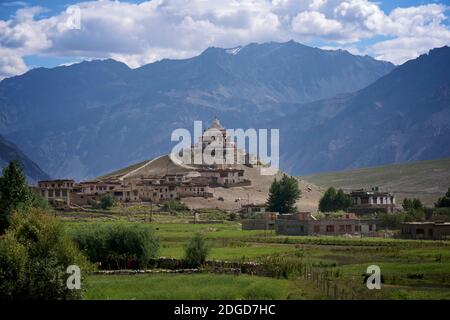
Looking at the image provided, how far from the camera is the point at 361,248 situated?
67375 mm

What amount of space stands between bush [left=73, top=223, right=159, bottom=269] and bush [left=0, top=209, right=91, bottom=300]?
10.6m

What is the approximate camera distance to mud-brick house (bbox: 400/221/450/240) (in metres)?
79.5

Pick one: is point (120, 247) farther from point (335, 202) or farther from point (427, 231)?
point (335, 202)

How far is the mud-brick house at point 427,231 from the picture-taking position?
261 ft

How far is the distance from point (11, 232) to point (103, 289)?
19.2 feet

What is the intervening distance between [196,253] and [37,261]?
1505 cm

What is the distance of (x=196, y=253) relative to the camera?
5288 cm

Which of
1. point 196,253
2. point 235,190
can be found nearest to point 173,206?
point 235,190

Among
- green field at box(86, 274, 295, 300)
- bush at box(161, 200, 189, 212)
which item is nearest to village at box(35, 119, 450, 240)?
bush at box(161, 200, 189, 212)

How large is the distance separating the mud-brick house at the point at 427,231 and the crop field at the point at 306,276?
22.6 ft
